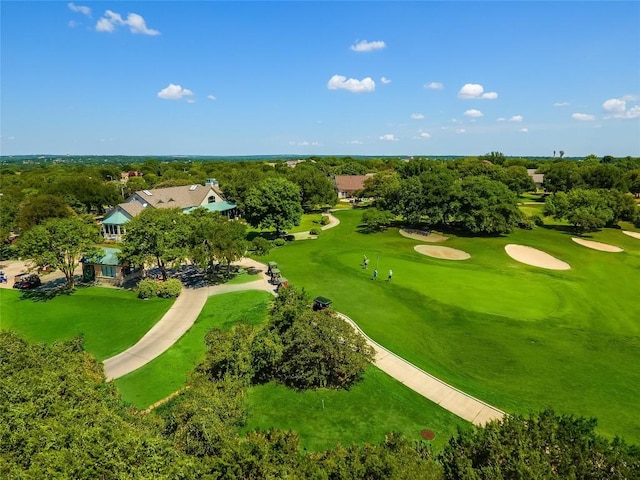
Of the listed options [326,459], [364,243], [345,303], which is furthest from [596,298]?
[326,459]

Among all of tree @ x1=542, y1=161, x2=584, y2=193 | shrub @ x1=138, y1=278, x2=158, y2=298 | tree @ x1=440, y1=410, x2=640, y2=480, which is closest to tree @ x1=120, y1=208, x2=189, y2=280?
shrub @ x1=138, y1=278, x2=158, y2=298

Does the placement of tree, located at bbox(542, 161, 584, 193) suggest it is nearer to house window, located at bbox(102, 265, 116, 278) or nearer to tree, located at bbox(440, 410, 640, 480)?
tree, located at bbox(440, 410, 640, 480)

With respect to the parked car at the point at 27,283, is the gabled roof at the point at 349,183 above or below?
above

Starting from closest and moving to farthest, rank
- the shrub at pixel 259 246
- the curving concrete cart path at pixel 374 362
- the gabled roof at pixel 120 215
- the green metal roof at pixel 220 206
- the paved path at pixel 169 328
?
the curving concrete cart path at pixel 374 362 → the paved path at pixel 169 328 → the shrub at pixel 259 246 → the gabled roof at pixel 120 215 → the green metal roof at pixel 220 206

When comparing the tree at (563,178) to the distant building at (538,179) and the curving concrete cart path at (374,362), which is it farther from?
the curving concrete cart path at (374,362)

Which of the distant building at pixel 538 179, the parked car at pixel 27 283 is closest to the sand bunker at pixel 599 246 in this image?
the distant building at pixel 538 179

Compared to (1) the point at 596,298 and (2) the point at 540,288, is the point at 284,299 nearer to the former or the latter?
(2) the point at 540,288

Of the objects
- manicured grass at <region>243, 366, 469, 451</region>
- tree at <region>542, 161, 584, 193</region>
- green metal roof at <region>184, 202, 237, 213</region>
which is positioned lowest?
manicured grass at <region>243, 366, 469, 451</region>

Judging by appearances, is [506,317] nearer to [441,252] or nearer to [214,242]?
[441,252]
